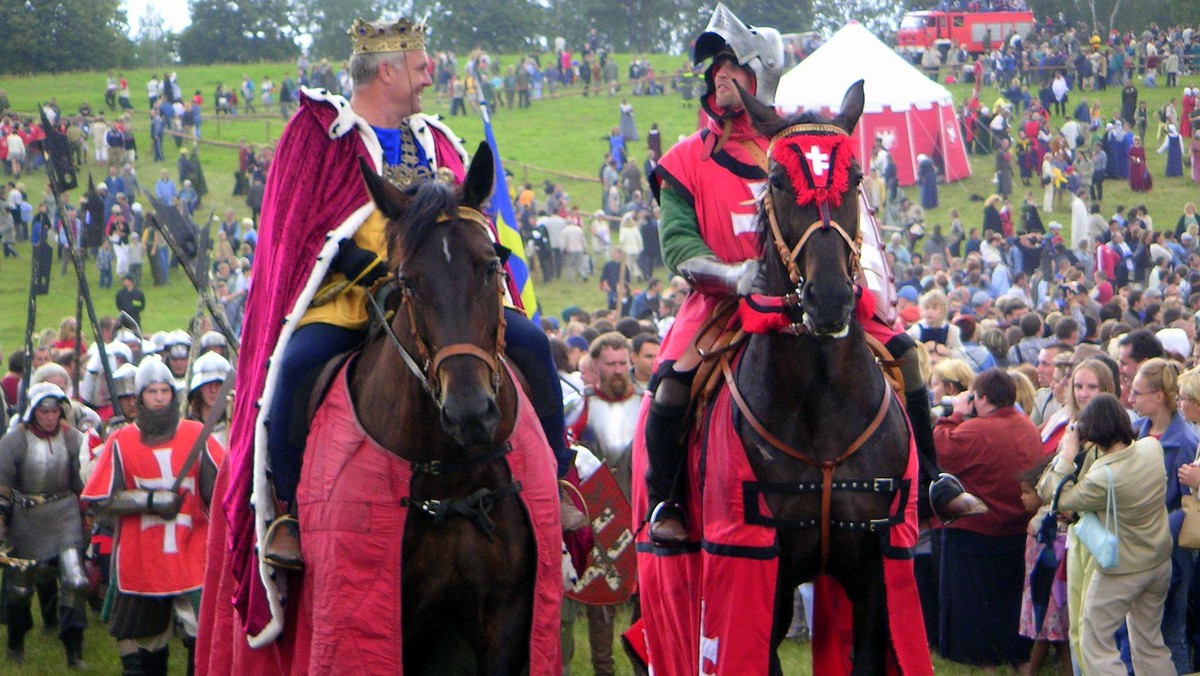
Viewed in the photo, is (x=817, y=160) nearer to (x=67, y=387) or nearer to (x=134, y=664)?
(x=134, y=664)

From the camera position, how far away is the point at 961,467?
9.34 m

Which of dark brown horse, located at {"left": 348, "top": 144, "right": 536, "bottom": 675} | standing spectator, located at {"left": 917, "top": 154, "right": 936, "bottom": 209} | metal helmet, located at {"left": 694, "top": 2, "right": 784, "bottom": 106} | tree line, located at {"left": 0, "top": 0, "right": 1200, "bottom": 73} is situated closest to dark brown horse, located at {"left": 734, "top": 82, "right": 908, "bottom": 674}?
metal helmet, located at {"left": 694, "top": 2, "right": 784, "bottom": 106}

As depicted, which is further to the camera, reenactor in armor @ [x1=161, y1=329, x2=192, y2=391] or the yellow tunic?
reenactor in armor @ [x1=161, y1=329, x2=192, y2=391]

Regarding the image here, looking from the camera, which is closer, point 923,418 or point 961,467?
point 923,418

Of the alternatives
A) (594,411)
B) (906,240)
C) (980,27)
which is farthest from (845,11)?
(594,411)

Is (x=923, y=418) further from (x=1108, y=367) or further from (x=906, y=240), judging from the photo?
(x=906, y=240)

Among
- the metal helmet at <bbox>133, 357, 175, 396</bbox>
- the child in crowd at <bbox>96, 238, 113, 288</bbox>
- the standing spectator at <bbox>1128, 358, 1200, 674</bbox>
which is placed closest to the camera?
the standing spectator at <bbox>1128, 358, 1200, 674</bbox>

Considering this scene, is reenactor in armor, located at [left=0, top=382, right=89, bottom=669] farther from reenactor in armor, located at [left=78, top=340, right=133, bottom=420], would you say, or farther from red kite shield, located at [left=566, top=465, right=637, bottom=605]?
red kite shield, located at [left=566, top=465, right=637, bottom=605]

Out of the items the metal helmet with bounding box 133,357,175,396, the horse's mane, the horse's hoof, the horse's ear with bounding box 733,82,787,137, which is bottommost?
the metal helmet with bounding box 133,357,175,396

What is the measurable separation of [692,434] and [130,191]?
34.8m

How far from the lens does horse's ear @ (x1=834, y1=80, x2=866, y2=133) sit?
19.0 feet

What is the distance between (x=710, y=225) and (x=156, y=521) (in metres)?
4.35

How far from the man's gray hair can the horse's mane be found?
3.50ft

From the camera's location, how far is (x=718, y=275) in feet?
20.0
